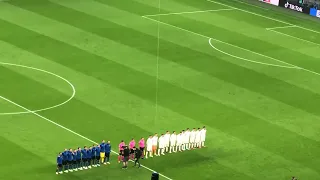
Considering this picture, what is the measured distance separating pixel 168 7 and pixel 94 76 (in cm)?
1912

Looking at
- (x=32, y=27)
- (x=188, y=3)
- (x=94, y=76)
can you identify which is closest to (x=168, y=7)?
(x=188, y=3)

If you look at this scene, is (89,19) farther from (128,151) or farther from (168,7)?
(128,151)

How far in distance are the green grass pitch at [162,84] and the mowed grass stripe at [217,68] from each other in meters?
0.07

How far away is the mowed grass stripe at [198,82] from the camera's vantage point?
55.8 m

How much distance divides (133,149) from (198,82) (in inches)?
519

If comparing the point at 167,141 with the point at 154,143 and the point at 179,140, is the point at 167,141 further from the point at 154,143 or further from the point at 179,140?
the point at 154,143

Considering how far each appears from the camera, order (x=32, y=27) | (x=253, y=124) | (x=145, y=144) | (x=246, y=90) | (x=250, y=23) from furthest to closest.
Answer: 1. (x=250, y=23)
2. (x=32, y=27)
3. (x=246, y=90)
4. (x=253, y=124)
5. (x=145, y=144)

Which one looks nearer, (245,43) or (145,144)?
(145,144)

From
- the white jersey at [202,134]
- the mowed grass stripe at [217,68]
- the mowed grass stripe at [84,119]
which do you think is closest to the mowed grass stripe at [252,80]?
the mowed grass stripe at [217,68]

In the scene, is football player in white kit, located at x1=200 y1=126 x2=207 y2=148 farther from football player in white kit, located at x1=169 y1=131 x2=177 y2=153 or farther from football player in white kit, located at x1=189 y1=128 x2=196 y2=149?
football player in white kit, located at x1=169 y1=131 x2=177 y2=153

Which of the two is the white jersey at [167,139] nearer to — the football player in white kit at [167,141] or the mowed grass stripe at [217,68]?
the football player in white kit at [167,141]

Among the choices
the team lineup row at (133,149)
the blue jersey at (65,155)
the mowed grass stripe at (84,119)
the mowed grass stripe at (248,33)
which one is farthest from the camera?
the mowed grass stripe at (248,33)

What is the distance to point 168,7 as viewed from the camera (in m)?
78.1

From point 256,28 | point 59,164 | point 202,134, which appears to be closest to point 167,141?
point 202,134
